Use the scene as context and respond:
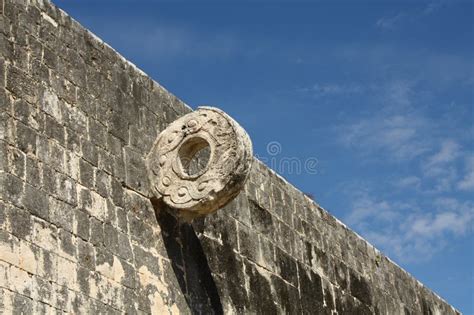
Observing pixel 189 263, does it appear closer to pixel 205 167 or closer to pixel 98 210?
pixel 205 167

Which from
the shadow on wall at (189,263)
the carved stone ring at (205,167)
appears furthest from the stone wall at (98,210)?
the carved stone ring at (205,167)

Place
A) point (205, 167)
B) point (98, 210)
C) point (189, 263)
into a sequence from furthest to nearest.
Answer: point (189, 263)
point (205, 167)
point (98, 210)

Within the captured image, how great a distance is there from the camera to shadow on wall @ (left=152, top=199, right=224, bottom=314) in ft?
25.1

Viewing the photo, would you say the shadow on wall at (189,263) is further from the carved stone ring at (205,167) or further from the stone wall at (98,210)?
the carved stone ring at (205,167)

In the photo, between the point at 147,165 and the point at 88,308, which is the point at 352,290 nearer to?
the point at 147,165

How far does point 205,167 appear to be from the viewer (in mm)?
7598

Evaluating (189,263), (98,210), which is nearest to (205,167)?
(189,263)

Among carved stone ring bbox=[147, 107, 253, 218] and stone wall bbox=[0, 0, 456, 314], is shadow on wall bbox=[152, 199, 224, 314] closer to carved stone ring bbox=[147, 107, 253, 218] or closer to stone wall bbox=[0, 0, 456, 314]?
stone wall bbox=[0, 0, 456, 314]

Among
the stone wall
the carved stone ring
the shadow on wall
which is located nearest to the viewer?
the stone wall

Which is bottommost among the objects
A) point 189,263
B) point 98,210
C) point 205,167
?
point 98,210

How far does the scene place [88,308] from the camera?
645 centimetres

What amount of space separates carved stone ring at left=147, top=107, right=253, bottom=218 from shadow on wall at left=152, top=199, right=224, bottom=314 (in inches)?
4.8

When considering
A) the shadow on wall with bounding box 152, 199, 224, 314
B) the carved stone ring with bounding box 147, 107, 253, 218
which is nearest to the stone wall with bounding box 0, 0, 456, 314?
the shadow on wall with bounding box 152, 199, 224, 314

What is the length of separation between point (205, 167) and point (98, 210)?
1023mm
